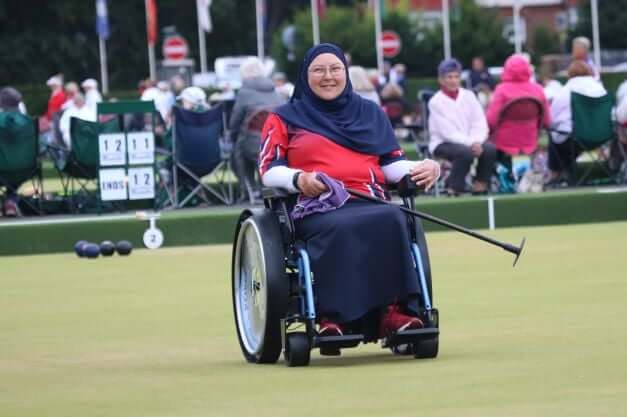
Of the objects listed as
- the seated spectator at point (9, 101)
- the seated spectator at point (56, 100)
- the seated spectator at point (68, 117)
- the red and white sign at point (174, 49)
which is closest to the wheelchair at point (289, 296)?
the seated spectator at point (9, 101)

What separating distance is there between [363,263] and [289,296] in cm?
33

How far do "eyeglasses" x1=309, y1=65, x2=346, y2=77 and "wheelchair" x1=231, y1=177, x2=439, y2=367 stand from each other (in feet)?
1.71

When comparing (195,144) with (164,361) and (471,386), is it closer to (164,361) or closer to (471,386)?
(164,361)

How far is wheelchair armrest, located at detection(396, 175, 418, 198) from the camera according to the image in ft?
26.9

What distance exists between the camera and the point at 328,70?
827cm

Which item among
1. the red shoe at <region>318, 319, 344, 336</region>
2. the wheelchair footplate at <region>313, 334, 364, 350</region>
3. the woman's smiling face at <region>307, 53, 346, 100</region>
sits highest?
the woman's smiling face at <region>307, 53, 346, 100</region>

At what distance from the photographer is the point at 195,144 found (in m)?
18.0

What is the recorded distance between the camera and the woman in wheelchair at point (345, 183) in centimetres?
789

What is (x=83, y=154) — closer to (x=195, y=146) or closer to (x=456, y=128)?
(x=195, y=146)

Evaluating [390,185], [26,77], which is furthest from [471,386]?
A: [26,77]

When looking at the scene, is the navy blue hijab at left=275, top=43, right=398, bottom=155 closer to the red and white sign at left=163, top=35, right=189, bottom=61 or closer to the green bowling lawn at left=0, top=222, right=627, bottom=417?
the green bowling lawn at left=0, top=222, right=627, bottom=417

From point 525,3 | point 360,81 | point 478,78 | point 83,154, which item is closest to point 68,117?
point 360,81

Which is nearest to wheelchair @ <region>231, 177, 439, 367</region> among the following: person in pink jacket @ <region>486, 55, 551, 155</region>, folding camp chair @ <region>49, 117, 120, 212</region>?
folding camp chair @ <region>49, 117, 120, 212</region>

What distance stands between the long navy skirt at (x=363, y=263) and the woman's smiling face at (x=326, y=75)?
63 cm
